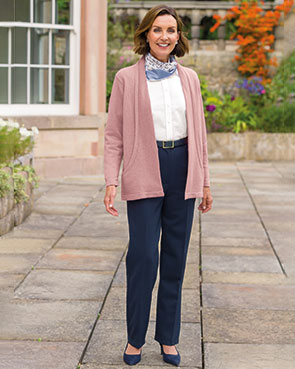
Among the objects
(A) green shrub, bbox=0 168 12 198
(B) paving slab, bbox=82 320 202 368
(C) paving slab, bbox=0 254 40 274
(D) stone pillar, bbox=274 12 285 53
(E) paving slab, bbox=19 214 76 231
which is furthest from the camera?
(D) stone pillar, bbox=274 12 285 53

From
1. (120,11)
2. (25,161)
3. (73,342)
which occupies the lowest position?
(73,342)

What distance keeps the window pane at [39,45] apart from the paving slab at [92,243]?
15.4ft

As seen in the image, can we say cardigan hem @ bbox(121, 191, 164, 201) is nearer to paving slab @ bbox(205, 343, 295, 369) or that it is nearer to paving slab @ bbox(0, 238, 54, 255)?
paving slab @ bbox(205, 343, 295, 369)

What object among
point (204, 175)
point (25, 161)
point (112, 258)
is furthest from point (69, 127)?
point (204, 175)

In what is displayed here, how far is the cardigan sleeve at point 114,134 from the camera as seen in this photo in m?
3.38

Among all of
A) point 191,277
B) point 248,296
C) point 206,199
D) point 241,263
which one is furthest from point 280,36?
point 206,199

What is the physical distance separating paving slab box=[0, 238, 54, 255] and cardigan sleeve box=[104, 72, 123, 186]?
2571 millimetres

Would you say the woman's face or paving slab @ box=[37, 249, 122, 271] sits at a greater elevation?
the woman's face

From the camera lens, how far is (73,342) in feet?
12.4

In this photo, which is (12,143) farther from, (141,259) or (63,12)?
(141,259)

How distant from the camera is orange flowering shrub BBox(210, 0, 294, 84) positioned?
14.5 meters

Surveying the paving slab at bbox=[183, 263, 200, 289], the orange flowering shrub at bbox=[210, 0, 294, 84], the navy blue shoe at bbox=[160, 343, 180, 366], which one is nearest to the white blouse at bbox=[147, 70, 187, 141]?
the navy blue shoe at bbox=[160, 343, 180, 366]

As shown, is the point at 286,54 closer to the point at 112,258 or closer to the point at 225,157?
the point at 225,157

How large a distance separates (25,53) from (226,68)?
5625 millimetres
